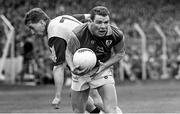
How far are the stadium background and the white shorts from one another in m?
10.8

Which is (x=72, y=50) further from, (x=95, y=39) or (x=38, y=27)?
(x=38, y=27)

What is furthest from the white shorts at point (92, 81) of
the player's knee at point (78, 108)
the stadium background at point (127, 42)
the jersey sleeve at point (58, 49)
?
the stadium background at point (127, 42)

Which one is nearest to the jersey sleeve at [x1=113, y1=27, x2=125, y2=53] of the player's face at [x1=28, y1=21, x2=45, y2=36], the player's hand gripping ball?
the player's hand gripping ball

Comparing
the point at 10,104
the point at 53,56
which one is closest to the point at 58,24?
the point at 53,56

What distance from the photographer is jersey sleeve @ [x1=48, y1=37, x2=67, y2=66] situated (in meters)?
9.72

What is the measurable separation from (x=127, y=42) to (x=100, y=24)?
17615mm

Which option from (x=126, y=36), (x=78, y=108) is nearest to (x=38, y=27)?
(x=78, y=108)

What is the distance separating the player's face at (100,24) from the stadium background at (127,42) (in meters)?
11.3

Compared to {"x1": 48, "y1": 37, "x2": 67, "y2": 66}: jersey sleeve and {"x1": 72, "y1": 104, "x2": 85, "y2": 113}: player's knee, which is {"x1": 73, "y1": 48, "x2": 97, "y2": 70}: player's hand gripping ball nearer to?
{"x1": 72, "y1": 104, "x2": 85, "y2": 113}: player's knee

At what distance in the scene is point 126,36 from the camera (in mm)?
25688

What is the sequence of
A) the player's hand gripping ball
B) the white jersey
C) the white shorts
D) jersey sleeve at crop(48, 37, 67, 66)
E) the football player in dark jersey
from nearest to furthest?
1. the player's hand gripping ball
2. the football player in dark jersey
3. the white shorts
4. jersey sleeve at crop(48, 37, 67, 66)
5. the white jersey

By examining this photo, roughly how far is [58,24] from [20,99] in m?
8.45

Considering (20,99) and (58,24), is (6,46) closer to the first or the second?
(20,99)

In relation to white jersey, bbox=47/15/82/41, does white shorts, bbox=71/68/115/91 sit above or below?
below
